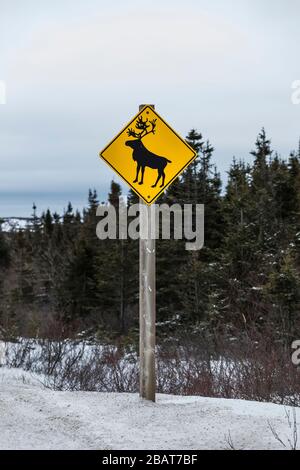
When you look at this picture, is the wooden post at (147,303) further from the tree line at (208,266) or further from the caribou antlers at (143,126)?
the tree line at (208,266)

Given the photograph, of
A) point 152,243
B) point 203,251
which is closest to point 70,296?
point 203,251

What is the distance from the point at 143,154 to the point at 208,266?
26.7 meters

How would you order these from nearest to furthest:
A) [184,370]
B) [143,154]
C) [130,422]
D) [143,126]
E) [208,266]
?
[130,422], [143,154], [143,126], [184,370], [208,266]

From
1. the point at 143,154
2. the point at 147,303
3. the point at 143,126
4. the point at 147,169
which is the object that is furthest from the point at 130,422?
the point at 143,126

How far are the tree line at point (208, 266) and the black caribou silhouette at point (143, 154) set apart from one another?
43.2 feet

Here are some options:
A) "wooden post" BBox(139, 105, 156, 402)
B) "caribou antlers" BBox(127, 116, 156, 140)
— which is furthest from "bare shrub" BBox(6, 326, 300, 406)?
"caribou antlers" BBox(127, 116, 156, 140)

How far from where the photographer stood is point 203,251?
3609 centimetres

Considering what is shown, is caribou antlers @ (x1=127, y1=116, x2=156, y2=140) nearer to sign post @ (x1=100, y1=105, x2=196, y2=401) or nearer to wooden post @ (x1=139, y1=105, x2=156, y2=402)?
sign post @ (x1=100, y1=105, x2=196, y2=401)

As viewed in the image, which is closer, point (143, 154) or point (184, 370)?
point (143, 154)

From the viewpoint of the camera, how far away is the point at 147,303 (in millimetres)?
5617

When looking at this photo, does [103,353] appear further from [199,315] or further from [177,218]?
[177,218]

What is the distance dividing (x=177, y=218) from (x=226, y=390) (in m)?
27.0

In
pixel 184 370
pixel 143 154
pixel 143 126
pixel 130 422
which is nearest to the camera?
pixel 130 422

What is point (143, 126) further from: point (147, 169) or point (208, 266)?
point (208, 266)
